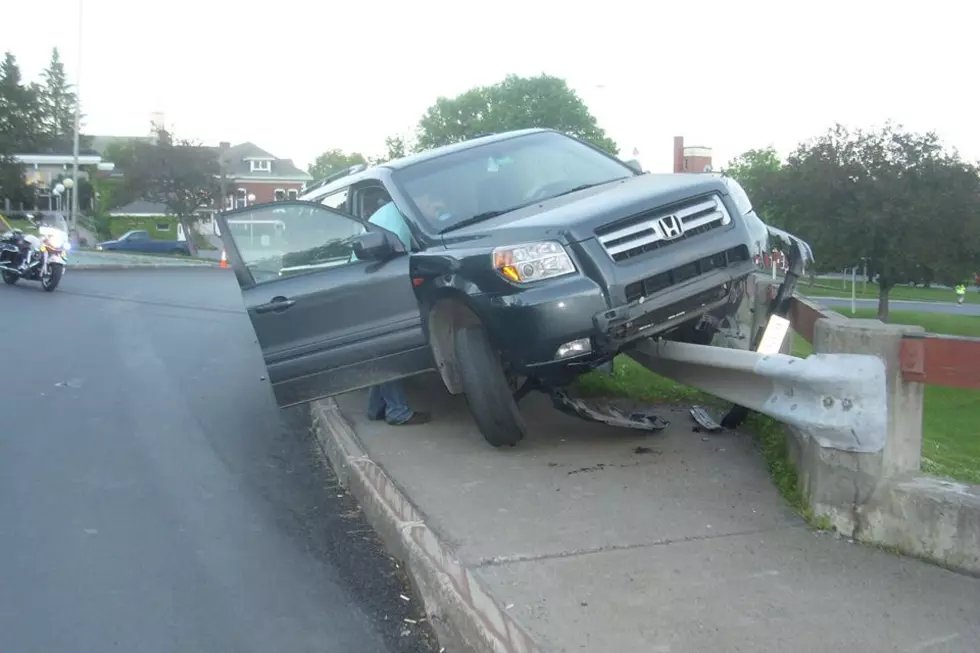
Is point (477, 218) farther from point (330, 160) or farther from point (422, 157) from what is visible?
point (330, 160)

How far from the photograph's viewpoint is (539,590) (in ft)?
13.2

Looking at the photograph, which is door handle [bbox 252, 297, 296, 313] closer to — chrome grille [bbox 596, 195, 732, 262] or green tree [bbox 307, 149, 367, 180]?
chrome grille [bbox 596, 195, 732, 262]

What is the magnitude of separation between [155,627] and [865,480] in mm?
3091

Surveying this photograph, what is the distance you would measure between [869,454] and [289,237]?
4070mm

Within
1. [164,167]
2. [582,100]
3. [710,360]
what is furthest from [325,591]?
[582,100]

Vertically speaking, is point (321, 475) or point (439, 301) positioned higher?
point (439, 301)

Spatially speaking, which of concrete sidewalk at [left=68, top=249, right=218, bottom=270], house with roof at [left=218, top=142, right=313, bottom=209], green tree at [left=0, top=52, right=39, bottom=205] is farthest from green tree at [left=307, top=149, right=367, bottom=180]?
concrete sidewalk at [left=68, top=249, right=218, bottom=270]

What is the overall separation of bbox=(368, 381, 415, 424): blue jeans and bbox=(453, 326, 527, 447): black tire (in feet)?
4.32

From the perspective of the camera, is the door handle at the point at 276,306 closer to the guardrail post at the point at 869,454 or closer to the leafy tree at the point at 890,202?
the guardrail post at the point at 869,454

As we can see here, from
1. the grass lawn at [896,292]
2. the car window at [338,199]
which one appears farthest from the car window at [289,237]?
the grass lawn at [896,292]

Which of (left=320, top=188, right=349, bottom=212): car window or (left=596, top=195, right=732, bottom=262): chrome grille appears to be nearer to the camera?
(left=596, top=195, right=732, bottom=262): chrome grille

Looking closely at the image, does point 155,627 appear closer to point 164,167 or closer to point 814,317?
point 814,317

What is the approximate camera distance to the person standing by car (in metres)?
6.70

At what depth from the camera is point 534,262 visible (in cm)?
532
